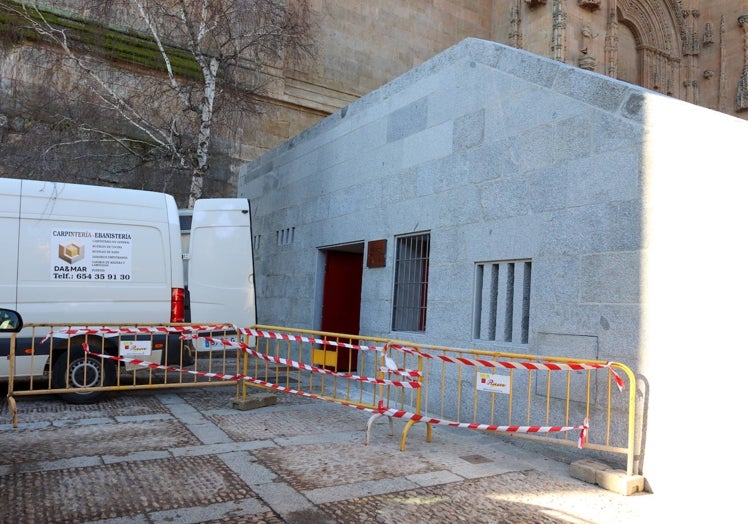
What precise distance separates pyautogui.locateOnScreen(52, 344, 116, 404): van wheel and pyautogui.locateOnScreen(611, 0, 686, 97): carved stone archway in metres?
20.1

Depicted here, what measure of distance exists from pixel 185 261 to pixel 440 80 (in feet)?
14.4

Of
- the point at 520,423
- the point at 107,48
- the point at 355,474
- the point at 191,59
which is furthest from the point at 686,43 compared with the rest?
the point at 355,474

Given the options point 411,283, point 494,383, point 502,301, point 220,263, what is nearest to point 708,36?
point 411,283

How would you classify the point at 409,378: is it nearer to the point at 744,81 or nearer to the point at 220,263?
the point at 220,263

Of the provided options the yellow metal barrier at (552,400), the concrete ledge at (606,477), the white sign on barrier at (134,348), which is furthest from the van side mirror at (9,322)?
the concrete ledge at (606,477)

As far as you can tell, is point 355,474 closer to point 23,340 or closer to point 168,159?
point 23,340

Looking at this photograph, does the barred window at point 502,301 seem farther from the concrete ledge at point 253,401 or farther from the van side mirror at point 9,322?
the van side mirror at point 9,322

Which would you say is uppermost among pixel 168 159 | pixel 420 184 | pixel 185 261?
pixel 168 159

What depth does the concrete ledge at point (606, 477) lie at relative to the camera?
4.75m

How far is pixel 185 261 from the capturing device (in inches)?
356

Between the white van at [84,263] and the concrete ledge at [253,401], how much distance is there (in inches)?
40.3

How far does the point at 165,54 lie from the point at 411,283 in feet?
23.4

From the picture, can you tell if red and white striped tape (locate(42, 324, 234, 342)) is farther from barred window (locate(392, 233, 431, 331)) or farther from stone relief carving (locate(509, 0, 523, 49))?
stone relief carving (locate(509, 0, 523, 49))

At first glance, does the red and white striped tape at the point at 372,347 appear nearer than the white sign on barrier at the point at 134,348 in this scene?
Yes
